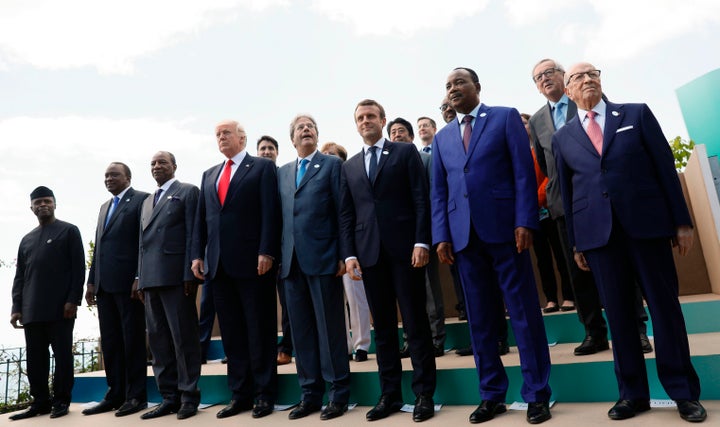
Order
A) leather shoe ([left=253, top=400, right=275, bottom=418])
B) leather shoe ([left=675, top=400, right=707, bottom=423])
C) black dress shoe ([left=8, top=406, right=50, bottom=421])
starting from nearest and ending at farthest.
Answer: leather shoe ([left=675, top=400, right=707, bottom=423]), leather shoe ([left=253, top=400, right=275, bottom=418]), black dress shoe ([left=8, top=406, right=50, bottom=421])

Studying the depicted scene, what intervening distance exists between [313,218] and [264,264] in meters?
0.45

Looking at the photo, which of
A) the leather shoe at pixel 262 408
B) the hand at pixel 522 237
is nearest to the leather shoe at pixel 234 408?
the leather shoe at pixel 262 408

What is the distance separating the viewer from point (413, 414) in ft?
9.27

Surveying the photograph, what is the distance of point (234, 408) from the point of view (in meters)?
3.48

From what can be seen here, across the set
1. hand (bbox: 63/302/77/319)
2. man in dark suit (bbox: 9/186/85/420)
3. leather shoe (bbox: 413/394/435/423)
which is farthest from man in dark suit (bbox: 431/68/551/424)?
man in dark suit (bbox: 9/186/85/420)

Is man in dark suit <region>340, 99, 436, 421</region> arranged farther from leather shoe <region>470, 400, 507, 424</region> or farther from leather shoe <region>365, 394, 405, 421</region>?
leather shoe <region>470, 400, 507, 424</region>

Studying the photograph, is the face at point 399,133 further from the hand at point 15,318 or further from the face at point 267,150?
the hand at point 15,318

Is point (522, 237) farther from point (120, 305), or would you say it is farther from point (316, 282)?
point (120, 305)

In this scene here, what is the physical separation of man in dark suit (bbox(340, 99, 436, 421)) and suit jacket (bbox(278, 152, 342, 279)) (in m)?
0.15

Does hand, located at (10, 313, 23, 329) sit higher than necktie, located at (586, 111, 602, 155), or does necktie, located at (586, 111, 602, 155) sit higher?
necktie, located at (586, 111, 602, 155)

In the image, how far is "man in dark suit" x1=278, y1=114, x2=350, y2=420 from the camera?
3244 mm

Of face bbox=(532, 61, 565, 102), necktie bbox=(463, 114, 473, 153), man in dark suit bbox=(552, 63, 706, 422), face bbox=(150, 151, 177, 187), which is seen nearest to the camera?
man in dark suit bbox=(552, 63, 706, 422)

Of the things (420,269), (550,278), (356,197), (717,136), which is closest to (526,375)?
(420,269)

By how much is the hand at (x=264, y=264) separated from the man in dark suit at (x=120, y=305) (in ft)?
4.21
